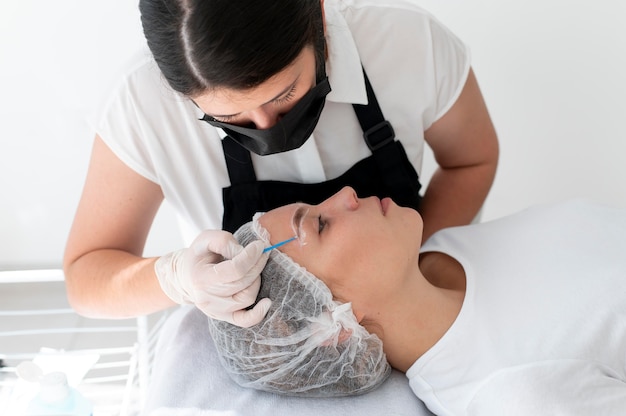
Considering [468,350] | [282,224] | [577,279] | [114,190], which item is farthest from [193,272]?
[577,279]

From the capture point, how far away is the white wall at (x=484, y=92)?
222 centimetres

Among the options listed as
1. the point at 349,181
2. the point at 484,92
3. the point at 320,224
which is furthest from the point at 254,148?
the point at 484,92

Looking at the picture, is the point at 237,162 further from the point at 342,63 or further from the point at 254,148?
the point at 342,63

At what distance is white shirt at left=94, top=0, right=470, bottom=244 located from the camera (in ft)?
4.96

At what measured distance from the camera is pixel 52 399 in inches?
62.1

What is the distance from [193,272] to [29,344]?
151cm

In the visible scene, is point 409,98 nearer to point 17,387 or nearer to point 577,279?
point 577,279

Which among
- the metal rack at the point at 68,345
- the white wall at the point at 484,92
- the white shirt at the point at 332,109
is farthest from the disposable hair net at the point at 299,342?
the white wall at the point at 484,92

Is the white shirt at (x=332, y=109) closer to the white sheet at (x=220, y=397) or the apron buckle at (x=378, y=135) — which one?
the apron buckle at (x=378, y=135)

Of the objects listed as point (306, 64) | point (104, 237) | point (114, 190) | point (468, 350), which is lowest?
point (468, 350)

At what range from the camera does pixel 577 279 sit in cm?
150

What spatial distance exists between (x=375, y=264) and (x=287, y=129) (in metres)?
0.36

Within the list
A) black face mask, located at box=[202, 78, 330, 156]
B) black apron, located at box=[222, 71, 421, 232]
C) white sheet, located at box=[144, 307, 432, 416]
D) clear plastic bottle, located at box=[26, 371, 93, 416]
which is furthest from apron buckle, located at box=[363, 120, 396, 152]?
clear plastic bottle, located at box=[26, 371, 93, 416]

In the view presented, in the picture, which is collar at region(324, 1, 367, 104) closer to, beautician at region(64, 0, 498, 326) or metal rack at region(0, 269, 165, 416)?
beautician at region(64, 0, 498, 326)
